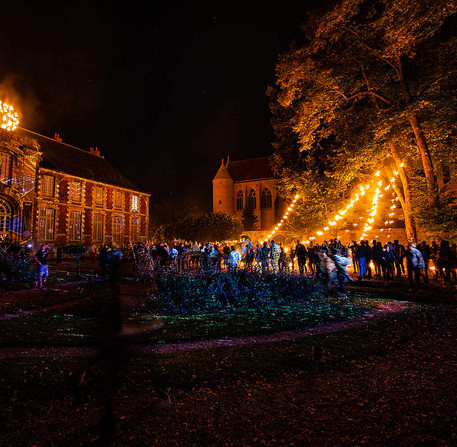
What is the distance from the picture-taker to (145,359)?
14.1 feet

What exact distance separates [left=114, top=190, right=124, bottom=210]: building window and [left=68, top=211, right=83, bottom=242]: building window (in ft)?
16.1

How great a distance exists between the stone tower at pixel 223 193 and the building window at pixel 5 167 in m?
40.4

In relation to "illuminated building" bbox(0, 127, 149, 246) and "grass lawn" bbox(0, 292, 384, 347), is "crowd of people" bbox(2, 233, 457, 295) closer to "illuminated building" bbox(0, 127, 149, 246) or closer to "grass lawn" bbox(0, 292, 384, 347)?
"grass lawn" bbox(0, 292, 384, 347)

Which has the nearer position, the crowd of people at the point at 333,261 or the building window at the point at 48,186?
the crowd of people at the point at 333,261

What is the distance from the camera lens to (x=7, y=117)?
21.7 meters

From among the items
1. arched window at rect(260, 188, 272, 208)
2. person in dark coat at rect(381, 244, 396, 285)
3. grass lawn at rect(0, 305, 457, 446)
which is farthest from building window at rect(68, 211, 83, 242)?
arched window at rect(260, 188, 272, 208)

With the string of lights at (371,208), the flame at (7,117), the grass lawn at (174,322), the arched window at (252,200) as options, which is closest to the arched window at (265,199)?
the arched window at (252,200)

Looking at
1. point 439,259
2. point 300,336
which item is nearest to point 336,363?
point 300,336

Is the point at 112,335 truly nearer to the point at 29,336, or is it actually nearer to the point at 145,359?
the point at 145,359

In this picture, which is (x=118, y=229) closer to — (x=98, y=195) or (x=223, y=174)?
(x=98, y=195)

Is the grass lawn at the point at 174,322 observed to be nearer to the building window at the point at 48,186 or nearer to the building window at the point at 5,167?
the building window at the point at 5,167

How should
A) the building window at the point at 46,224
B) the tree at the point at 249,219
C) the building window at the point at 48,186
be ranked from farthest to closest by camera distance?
the tree at the point at 249,219 → the building window at the point at 48,186 → the building window at the point at 46,224

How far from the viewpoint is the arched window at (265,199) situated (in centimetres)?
5956

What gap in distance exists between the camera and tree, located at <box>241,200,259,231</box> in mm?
58438
